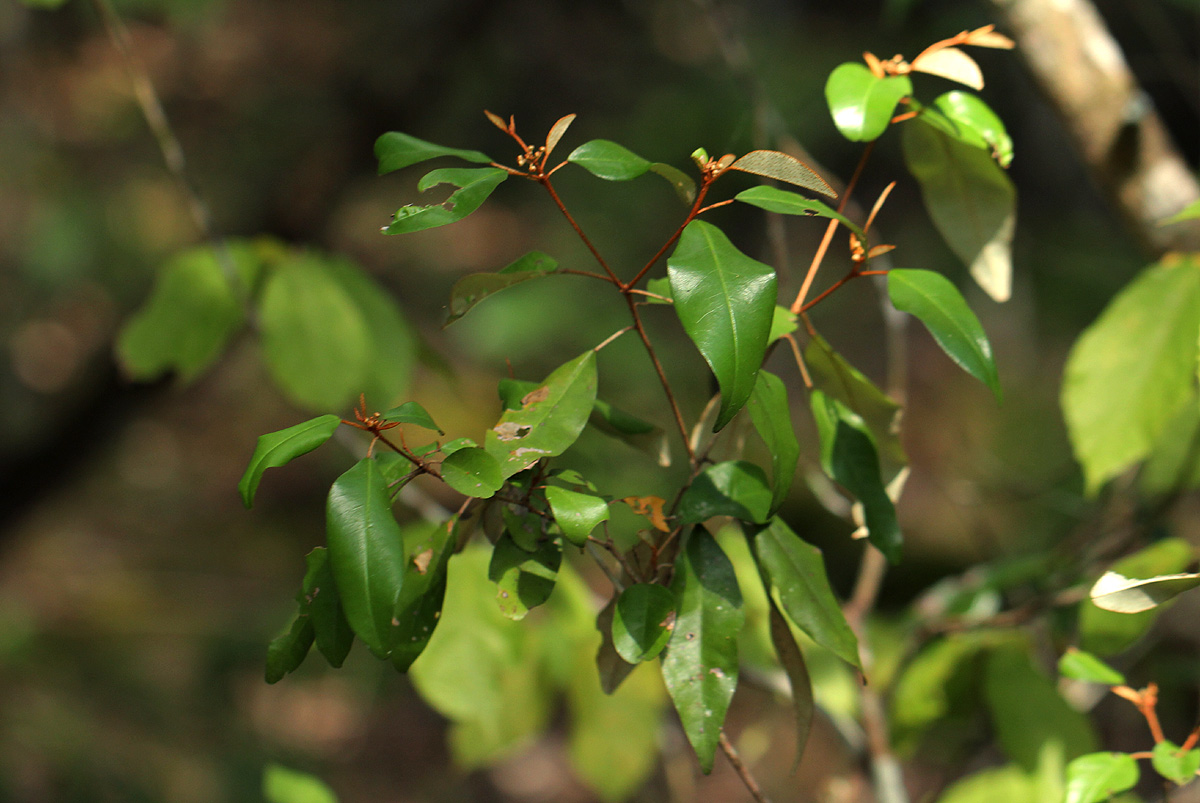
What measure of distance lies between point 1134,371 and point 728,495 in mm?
436

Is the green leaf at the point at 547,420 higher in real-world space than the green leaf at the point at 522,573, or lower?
higher

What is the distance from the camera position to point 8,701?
205 centimetres

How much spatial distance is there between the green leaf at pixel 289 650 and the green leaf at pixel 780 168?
314 millimetres

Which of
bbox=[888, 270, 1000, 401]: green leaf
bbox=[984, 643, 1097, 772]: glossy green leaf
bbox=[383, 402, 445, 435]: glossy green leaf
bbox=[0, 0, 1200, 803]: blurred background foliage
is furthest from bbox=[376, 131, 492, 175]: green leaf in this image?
bbox=[0, 0, 1200, 803]: blurred background foliage

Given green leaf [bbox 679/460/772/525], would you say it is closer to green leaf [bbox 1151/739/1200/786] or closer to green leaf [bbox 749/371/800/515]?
green leaf [bbox 749/371/800/515]

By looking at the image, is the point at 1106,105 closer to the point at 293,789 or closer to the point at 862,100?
the point at 862,100

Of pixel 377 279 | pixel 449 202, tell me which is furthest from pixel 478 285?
pixel 377 279

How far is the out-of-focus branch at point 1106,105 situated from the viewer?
76 cm

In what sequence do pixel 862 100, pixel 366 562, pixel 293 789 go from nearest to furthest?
1. pixel 366 562
2. pixel 862 100
3. pixel 293 789

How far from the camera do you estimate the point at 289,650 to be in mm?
410

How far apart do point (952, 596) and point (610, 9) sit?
134 inches

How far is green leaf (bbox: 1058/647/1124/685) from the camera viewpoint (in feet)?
1.75

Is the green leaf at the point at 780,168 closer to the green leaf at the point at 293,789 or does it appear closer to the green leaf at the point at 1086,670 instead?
the green leaf at the point at 1086,670

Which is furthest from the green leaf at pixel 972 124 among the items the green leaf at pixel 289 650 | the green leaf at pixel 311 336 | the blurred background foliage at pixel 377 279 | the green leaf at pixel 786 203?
the blurred background foliage at pixel 377 279
